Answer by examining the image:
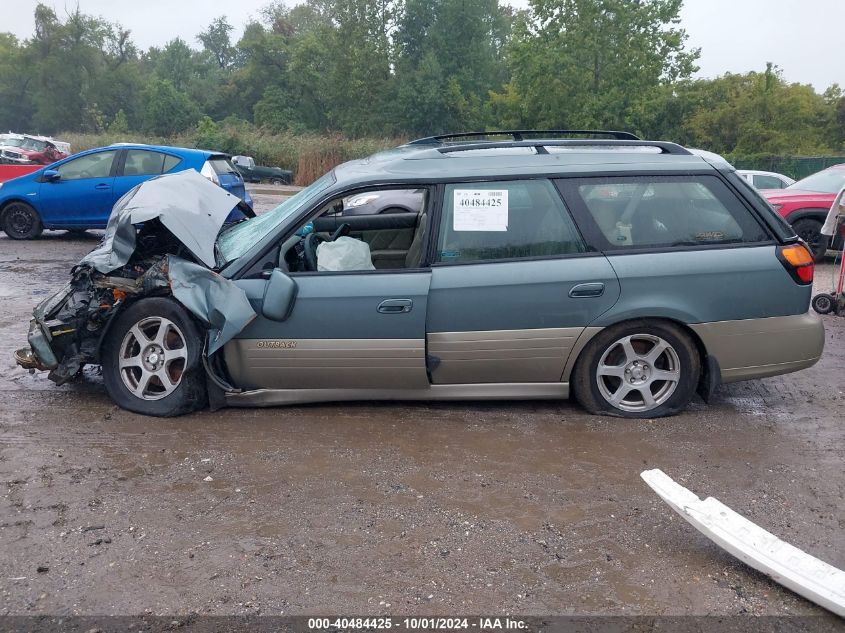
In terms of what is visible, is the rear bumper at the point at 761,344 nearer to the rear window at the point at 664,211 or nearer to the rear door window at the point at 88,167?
the rear window at the point at 664,211

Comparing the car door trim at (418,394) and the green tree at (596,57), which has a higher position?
the green tree at (596,57)

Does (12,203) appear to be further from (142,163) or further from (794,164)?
(794,164)

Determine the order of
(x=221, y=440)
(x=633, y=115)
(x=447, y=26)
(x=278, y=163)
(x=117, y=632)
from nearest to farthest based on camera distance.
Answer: (x=117, y=632)
(x=221, y=440)
(x=278, y=163)
(x=633, y=115)
(x=447, y=26)

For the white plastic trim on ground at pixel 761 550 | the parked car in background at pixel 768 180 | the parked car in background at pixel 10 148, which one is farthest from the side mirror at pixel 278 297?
the parked car in background at pixel 10 148

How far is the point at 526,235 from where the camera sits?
15.7 ft

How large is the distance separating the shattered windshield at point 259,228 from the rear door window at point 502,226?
33.8 inches

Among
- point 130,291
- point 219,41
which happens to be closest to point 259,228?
point 130,291

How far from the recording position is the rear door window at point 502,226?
477 cm

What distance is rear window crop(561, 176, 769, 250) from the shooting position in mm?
4809

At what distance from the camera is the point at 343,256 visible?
499 cm

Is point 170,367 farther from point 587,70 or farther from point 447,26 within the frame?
point 447,26

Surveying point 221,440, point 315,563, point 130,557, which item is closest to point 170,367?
point 221,440

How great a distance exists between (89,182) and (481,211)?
9.11 metres

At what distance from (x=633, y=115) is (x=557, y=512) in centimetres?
3723
